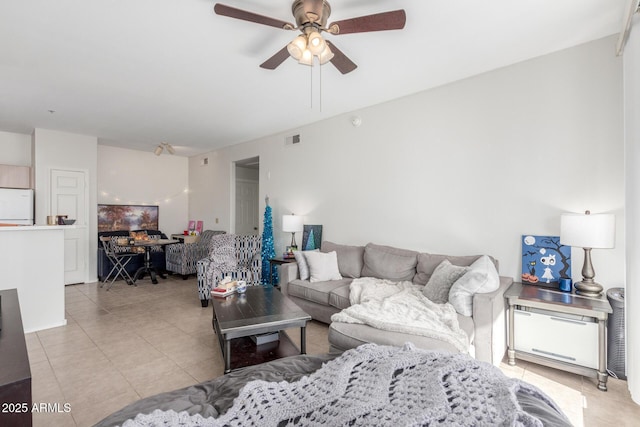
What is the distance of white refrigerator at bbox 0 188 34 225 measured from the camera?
5.02m

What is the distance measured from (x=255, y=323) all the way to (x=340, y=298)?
1113mm

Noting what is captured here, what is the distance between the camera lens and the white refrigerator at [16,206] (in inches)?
198

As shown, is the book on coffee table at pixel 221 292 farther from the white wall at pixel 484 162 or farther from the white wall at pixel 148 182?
the white wall at pixel 148 182

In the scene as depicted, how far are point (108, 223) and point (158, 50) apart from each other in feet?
17.5

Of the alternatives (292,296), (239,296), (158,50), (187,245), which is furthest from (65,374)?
(187,245)

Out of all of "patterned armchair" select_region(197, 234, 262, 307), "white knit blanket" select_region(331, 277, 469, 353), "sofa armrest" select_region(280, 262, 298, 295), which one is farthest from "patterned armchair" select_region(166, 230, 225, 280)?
"white knit blanket" select_region(331, 277, 469, 353)

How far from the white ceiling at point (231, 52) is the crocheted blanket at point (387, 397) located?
7.51 ft

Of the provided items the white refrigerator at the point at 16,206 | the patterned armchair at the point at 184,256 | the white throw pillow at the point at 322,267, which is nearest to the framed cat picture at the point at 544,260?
the white throw pillow at the point at 322,267

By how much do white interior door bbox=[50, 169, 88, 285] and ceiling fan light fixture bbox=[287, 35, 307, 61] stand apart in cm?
544

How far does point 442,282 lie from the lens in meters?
2.83

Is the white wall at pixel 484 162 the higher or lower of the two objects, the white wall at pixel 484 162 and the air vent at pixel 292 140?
the lower

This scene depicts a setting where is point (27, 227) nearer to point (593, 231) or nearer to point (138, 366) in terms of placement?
point (138, 366)

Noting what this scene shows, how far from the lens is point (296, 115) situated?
15.2 feet

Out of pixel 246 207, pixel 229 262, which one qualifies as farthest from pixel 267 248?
pixel 246 207
